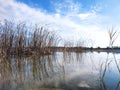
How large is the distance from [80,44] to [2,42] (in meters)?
17.2

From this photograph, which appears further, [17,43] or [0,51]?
[17,43]

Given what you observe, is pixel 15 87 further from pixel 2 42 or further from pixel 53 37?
pixel 53 37

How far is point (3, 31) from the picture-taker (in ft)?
35.5

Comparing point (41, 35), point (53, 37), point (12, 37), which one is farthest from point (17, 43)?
point (53, 37)

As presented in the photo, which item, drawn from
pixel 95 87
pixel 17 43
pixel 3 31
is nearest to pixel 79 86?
pixel 95 87

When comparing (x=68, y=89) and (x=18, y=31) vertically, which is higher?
(x=18, y=31)

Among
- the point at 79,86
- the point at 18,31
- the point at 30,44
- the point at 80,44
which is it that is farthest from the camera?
the point at 80,44

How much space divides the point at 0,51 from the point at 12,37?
8.37 feet

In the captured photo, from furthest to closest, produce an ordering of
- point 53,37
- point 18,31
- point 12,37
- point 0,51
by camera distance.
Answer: point 53,37
point 18,31
point 12,37
point 0,51

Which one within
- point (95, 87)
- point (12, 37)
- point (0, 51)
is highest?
point (12, 37)

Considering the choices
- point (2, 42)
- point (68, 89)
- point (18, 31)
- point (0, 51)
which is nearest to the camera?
point (68, 89)

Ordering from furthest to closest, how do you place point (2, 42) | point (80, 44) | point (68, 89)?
point (80, 44) → point (2, 42) → point (68, 89)

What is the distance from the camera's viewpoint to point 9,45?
11.4m

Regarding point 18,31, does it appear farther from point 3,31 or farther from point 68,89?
point 68,89
